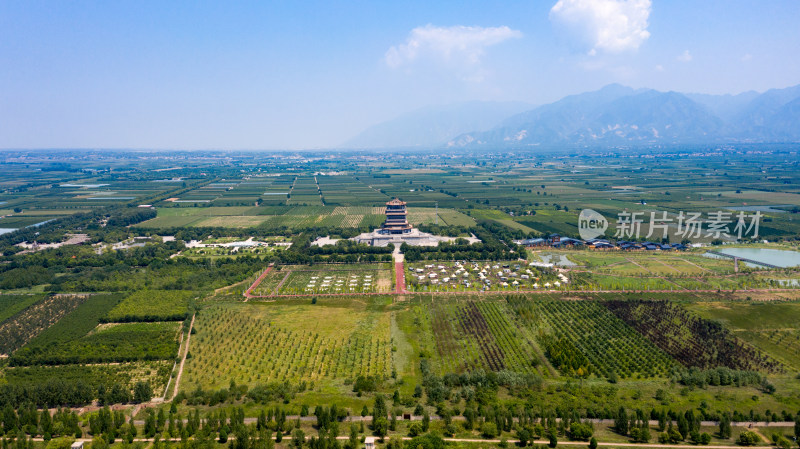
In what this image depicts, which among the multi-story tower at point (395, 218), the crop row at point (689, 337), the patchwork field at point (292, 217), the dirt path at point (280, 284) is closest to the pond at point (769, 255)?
the crop row at point (689, 337)

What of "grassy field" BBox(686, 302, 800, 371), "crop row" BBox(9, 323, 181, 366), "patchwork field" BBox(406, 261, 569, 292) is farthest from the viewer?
"patchwork field" BBox(406, 261, 569, 292)

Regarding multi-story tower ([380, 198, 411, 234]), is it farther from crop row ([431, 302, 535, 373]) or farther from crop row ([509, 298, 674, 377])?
crop row ([509, 298, 674, 377])

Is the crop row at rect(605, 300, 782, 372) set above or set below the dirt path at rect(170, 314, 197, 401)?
above

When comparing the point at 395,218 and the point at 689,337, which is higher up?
the point at 395,218

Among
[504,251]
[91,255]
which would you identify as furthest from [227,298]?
[504,251]

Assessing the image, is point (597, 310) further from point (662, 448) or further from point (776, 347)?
point (662, 448)

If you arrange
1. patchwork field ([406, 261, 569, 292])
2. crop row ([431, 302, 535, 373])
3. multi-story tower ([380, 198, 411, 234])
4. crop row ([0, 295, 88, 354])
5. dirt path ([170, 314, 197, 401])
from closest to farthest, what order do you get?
dirt path ([170, 314, 197, 401]) → crop row ([431, 302, 535, 373]) → crop row ([0, 295, 88, 354]) → patchwork field ([406, 261, 569, 292]) → multi-story tower ([380, 198, 411, 234])

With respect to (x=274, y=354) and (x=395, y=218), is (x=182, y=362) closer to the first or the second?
(x=274, y=354)

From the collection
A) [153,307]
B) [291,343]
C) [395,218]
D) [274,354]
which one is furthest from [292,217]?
[274,354]

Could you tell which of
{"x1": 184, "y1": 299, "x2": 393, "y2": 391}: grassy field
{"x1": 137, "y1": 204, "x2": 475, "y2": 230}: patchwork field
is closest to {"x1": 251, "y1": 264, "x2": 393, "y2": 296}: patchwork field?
{"x1": 184, "y1": 299, "x2": 393, "y2": 391}: grassy field

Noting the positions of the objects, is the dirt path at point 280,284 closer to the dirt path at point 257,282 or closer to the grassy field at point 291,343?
the dirt path at point 257,282
